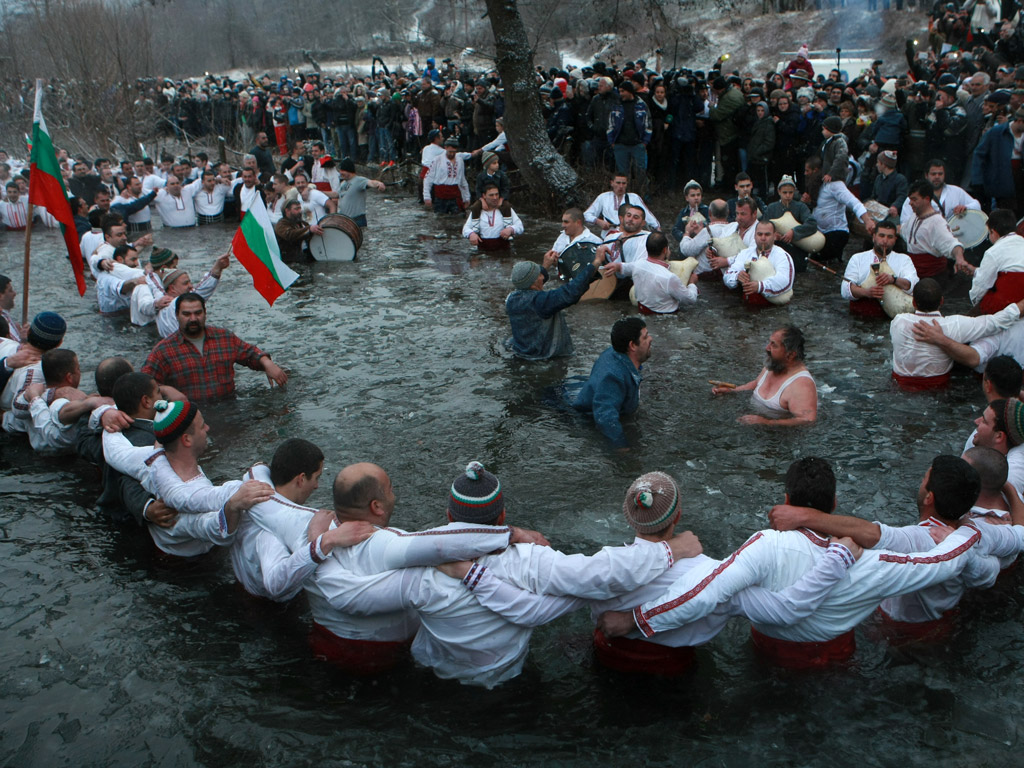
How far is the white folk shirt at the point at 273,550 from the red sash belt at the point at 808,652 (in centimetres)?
205

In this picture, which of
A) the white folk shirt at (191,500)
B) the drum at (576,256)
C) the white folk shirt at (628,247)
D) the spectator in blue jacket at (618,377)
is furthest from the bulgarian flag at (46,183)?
the white folk shirt at (628,247)

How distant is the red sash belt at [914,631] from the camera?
4.25 m

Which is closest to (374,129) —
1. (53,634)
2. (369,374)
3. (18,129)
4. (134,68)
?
(134,68)

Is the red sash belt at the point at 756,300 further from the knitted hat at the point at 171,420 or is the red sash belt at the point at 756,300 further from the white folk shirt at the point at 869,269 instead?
the knitted hat at the point at 171,420

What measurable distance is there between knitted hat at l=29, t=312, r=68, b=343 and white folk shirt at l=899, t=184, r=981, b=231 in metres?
8.30

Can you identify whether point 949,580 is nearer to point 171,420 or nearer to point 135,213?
point 171,420

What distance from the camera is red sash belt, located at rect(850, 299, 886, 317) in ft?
30.5

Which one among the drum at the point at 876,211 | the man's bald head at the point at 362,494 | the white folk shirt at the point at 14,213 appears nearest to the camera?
the man's bald head at the point at 362,494

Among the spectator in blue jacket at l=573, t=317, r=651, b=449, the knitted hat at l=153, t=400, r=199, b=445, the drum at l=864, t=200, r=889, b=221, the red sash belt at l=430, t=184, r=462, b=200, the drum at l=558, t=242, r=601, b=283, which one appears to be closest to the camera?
the knitted hat at l=153, t=400, r=199, b=445

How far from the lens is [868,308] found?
9.35 meters

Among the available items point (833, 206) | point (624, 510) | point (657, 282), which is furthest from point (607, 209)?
point (624, 510)

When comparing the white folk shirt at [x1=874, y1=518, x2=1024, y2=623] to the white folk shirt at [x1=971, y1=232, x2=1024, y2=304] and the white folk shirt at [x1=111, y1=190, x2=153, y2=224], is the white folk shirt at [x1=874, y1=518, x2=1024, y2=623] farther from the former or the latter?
the white folk shirt at [x1=111, y1=190, x2=153, y2=224]

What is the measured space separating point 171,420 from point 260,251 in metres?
3.61

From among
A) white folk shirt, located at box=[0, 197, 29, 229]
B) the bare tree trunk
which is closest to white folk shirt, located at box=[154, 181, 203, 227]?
white folk shirt, located at box=[0, 197, 29, 229]
